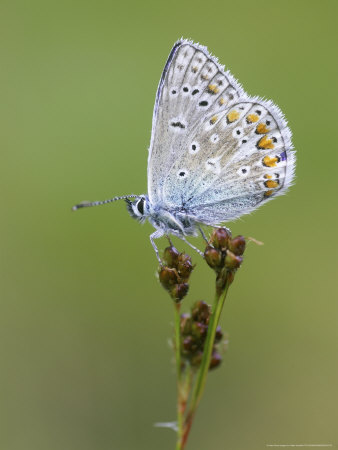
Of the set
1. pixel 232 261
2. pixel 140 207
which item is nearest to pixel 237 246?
pixel 232 261

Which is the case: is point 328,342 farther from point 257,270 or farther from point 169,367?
point 169,367

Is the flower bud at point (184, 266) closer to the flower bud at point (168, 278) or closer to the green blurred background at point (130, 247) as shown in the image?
the flower bud at point (168, 278)

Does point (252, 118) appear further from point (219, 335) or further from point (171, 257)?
point (219, 335)

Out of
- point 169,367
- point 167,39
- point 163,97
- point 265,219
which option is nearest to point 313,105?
point 265,219

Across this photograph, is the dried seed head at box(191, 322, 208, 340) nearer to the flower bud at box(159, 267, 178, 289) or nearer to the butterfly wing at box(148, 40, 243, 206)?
the flower bud at box(159, 267, 178, 289)

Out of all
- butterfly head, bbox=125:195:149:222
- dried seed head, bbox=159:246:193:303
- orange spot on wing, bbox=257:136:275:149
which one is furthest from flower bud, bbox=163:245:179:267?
orange spot on wing, bbox=257:136:275:149

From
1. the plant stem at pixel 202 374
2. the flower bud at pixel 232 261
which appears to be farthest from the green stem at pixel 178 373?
the flower bud at pixel 232 261
